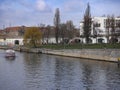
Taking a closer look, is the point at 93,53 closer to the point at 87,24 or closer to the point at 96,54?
the point at 96,54

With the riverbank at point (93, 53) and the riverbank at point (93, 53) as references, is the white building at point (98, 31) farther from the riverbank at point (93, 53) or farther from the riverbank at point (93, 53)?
the riverbank at point (93, 53)

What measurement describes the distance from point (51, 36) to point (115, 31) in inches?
1752

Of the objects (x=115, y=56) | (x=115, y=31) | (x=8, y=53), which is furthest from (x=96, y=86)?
(x=115, y=31)

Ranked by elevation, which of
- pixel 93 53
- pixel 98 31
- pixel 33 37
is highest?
pixel 98 31

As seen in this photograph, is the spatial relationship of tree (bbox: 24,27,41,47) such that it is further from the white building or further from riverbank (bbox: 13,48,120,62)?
riverbank (bbox: 13,48,120,62)

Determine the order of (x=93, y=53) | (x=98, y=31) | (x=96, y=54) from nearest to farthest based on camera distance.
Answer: (x=96, y=54), (x=93, y=53), (x=98, y=31)

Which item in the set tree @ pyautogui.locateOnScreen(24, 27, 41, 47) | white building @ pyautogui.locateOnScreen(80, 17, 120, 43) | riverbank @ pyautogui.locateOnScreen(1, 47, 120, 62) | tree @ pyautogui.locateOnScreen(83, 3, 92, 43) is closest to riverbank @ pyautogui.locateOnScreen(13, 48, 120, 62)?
riverbank @ pyautogui.locateOnScreen(1, 47, 120, 62)

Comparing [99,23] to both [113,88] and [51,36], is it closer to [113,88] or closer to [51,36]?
[51,36]

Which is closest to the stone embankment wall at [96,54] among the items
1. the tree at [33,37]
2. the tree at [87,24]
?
the tree at [87,24]

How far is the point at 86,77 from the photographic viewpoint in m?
44.9

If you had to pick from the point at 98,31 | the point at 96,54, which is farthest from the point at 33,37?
the point at 96,54

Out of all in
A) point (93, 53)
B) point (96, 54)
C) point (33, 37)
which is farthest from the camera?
point (33, 37)

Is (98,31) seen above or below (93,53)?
above

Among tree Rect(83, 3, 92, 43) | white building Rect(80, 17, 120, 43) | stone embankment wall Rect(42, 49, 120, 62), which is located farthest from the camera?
white building Rect(80, 17, 120, 43)
